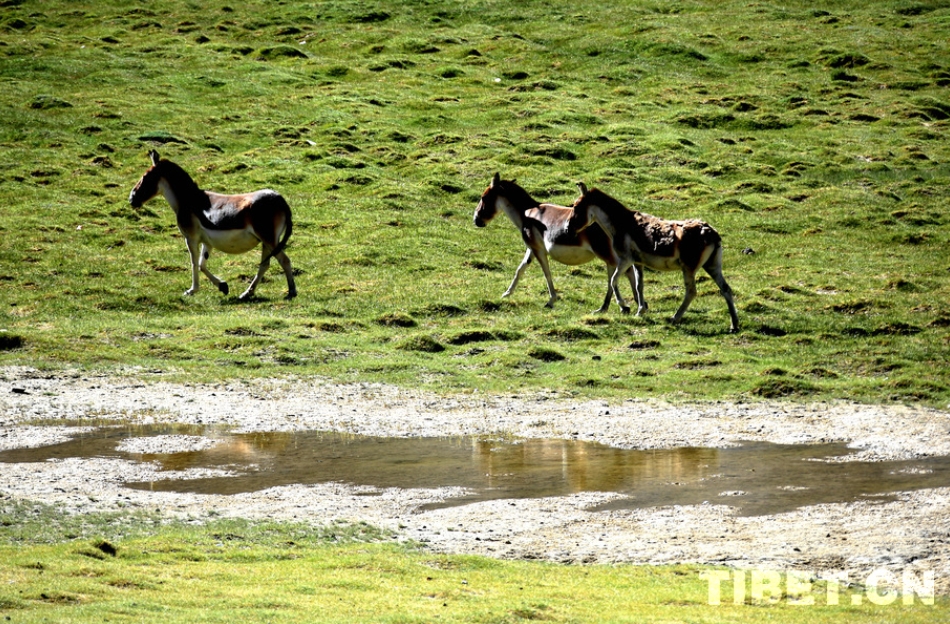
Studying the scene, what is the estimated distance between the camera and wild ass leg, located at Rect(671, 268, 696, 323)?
23.3 meters

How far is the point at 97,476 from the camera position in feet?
47.0

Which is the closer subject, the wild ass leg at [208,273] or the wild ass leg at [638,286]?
the wild ass leg at [638,286]

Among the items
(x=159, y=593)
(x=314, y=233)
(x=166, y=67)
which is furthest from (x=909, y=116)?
(x=159, y=593)

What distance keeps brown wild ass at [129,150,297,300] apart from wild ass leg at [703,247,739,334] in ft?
30.2

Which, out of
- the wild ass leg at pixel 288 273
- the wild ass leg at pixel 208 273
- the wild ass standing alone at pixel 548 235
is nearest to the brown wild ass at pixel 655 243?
the wild ass standing alone at pixel 548 235

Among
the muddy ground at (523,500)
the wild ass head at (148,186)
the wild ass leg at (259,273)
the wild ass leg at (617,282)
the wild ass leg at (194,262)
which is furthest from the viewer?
the wild ass head at (148,186)

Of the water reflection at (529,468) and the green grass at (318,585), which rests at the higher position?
the green grass at (318,585)

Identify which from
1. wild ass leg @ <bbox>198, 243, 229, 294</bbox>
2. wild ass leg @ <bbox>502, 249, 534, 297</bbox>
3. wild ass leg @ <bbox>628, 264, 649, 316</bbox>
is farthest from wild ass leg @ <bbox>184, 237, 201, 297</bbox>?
wild ass leg @ <bbox>628, 264, 649, 316</bbox>

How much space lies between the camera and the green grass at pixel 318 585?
927 cm

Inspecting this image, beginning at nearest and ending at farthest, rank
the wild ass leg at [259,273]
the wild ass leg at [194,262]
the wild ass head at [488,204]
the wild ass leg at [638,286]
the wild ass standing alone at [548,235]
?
the wild ass leg at [638,286], the wild ass standing alone at [548,235], the wild ass leg at [259,273], the wild ass leg at [194,262], the wild ass head at [488,204]

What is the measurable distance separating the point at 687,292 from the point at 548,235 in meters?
3.69

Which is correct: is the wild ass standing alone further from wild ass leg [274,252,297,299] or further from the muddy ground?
the muddy ground

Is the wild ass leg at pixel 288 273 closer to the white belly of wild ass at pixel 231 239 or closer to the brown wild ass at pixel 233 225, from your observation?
the brown wild ass at pixel 233 225

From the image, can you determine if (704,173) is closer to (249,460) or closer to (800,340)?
(800,340)
